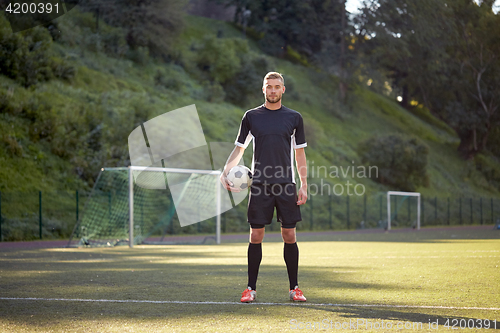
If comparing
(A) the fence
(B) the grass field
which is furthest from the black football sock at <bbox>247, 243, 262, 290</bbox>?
(A) the fence

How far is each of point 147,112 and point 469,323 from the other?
28349mm

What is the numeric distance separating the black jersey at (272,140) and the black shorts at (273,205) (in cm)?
8

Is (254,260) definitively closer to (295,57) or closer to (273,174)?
(273,174)

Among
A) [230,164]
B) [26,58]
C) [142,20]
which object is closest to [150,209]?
[26,58]

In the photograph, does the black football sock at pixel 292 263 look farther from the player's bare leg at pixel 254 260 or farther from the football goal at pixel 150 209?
the football goal at pixel 150 209

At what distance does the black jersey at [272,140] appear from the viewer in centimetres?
539

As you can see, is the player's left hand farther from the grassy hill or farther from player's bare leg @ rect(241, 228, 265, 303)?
the grassy hill

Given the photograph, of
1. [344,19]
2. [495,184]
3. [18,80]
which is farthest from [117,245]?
[495,184]

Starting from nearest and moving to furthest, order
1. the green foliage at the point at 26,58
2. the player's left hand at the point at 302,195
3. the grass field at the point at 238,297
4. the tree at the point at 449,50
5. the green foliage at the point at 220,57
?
the grass field at the point at 238,297 → the player's left hand at the point at 302,195 → the green foliage at the point at 26,58 → the green foliage at the point at 220,57 → the tree at the point at 449,50

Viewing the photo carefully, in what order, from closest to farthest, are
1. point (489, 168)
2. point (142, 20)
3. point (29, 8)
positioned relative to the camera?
point (29, 8)
point (142, 20)
point (489, 168)

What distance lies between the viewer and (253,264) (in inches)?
216

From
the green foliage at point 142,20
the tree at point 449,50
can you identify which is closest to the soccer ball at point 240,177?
the green foliage at point 142,20

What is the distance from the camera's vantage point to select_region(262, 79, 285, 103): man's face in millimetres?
5484

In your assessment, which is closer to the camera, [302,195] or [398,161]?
[302,195]
